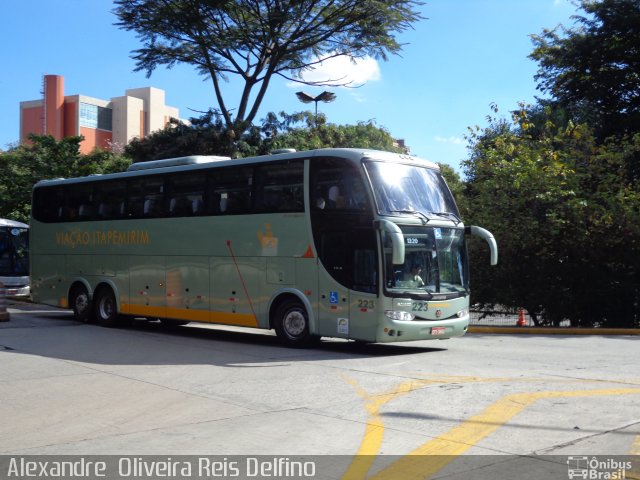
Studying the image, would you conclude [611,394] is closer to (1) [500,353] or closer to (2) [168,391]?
(1) [500,353]

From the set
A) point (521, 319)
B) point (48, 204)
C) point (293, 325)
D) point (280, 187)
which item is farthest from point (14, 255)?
point (521, 319)

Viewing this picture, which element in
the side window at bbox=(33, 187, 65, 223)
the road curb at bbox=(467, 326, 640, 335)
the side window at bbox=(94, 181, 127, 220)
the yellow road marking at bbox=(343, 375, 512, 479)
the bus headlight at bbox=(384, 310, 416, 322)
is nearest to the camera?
the yellow road marking at bbox=(343, 375, 512, 479)

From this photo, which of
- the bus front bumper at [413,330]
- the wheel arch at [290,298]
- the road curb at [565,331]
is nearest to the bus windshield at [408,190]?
the bus front bumper at [413,330]

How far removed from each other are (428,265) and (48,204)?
40.6 ft

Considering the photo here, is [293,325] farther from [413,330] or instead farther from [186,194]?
[186,194]

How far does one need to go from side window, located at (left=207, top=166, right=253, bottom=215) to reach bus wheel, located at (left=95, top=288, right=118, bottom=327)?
185 inches

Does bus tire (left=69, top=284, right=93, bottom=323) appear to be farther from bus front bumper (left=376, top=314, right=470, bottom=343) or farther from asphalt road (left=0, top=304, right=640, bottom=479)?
bus front bumper (left=376, top=314, right=470, bottom=343)

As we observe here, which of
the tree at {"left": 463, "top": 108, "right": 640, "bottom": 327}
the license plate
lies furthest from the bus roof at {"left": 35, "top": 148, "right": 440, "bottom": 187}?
the tree at {"left": 463, "top": 108, "right": 640, "bottom": 327}

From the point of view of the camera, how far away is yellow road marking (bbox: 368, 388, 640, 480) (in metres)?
6.05

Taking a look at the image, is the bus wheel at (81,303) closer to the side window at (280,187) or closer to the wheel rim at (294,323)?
the side window at (280,187)

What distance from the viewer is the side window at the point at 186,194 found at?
54.1ft

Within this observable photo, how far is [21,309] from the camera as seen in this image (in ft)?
84.4

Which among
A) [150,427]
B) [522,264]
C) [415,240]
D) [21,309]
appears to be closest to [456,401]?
[150,427]

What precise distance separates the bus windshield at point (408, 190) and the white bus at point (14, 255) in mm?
20967
